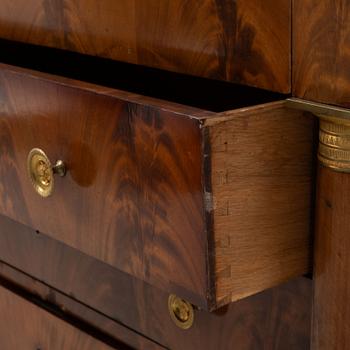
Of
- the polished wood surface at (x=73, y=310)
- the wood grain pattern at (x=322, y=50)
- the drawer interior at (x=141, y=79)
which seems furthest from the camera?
the polished wood surface at (x=73, y=310)

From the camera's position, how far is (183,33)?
691 mm

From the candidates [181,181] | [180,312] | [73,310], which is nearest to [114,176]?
[181,181]

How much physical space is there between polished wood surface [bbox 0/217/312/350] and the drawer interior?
0.16 metres

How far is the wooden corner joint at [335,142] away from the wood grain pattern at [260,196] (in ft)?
0.10

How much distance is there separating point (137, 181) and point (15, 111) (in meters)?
0.18

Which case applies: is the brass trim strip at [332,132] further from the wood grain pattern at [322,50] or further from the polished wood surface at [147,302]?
the polished wood surface at [147,302]

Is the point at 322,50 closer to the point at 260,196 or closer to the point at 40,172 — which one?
the point at 260,196

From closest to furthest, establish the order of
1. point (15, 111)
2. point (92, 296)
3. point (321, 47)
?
point (321, 47) < point (15, 111) < point (92, 296)

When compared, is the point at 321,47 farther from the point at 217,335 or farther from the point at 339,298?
the point at 217,335

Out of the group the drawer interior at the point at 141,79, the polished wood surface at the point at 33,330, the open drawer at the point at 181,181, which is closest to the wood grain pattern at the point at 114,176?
the open drawer at the point at 181,181

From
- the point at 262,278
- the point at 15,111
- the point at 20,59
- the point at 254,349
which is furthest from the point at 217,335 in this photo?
the point at 20,59

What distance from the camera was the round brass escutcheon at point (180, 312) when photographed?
830 millimetres

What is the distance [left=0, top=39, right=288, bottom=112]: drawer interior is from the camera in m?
0.74

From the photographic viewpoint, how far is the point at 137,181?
0.68m
